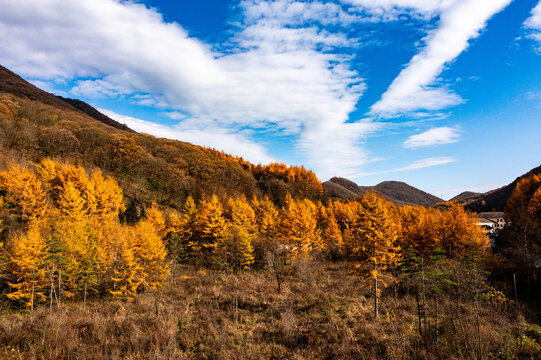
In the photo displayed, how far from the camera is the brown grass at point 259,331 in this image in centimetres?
1229

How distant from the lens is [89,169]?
187 ft

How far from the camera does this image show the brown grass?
1229 centimetres

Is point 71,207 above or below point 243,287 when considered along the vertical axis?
above

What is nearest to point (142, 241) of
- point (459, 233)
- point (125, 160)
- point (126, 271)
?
point (126, 271)

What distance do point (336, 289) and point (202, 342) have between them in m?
15.9

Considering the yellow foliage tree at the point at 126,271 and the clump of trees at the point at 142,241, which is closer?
the clump of trees at the point at 142,241

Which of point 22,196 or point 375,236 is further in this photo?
point 22,196

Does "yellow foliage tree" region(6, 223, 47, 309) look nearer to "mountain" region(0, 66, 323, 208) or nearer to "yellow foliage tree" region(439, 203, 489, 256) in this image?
"mountain" region(0, 66, 323, 208)

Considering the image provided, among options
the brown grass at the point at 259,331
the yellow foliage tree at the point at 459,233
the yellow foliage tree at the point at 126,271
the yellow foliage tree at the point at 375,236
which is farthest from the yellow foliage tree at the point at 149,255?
the yellow foliage tree at the point at 459,233

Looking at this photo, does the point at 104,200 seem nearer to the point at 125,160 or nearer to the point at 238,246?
the point at 238,246

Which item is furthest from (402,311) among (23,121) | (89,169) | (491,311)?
(23,121)

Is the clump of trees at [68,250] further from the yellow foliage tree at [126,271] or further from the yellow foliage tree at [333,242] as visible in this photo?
the yellow foliage tree at [333,242]

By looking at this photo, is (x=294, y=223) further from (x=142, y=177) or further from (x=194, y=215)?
(x=142, y=177)

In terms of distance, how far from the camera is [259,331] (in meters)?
16.5
